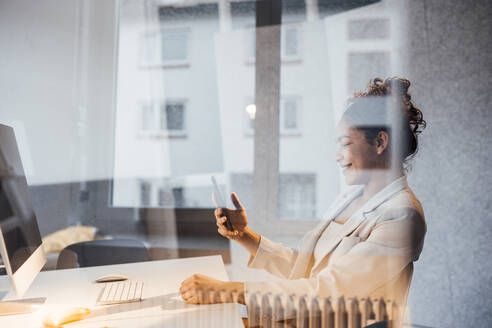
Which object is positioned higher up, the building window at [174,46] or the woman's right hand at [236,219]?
the building window at [174,46]

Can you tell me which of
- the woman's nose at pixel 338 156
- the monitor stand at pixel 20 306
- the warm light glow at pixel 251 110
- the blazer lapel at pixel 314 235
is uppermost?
the warm light glow at pixel 251 110

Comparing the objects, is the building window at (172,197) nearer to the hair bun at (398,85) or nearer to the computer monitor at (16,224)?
the computer monitor at (16,224)

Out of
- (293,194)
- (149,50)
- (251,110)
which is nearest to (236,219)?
(293,194)

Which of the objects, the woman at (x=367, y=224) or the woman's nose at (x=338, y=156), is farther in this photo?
the woman's nose at (x=338, y=156)

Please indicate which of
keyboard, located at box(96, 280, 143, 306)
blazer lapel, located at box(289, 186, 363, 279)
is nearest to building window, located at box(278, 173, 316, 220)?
blazer lapel, located at box(289, 186, 363, 279)

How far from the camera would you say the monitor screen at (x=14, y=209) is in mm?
1017

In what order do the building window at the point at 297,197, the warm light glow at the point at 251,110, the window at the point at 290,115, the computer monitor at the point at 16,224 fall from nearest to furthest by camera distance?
the computer monitor at the point at 16,224, the building window at the point at 297,197, the window at the point at 290,115, the warm light glow at the point at 251,110

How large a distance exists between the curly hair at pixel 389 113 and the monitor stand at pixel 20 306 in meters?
1.25

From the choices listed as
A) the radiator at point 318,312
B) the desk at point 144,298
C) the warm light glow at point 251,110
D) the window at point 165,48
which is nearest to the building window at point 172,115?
the window at point 165,48

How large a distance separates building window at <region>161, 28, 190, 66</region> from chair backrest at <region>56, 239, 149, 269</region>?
3.82 feet

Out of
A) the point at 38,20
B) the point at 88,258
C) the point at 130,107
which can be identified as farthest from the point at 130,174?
the point at 38,20

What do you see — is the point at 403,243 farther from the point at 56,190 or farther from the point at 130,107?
the point at 56,190

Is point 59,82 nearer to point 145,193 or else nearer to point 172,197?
point 145,193

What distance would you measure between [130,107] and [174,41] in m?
0.54
